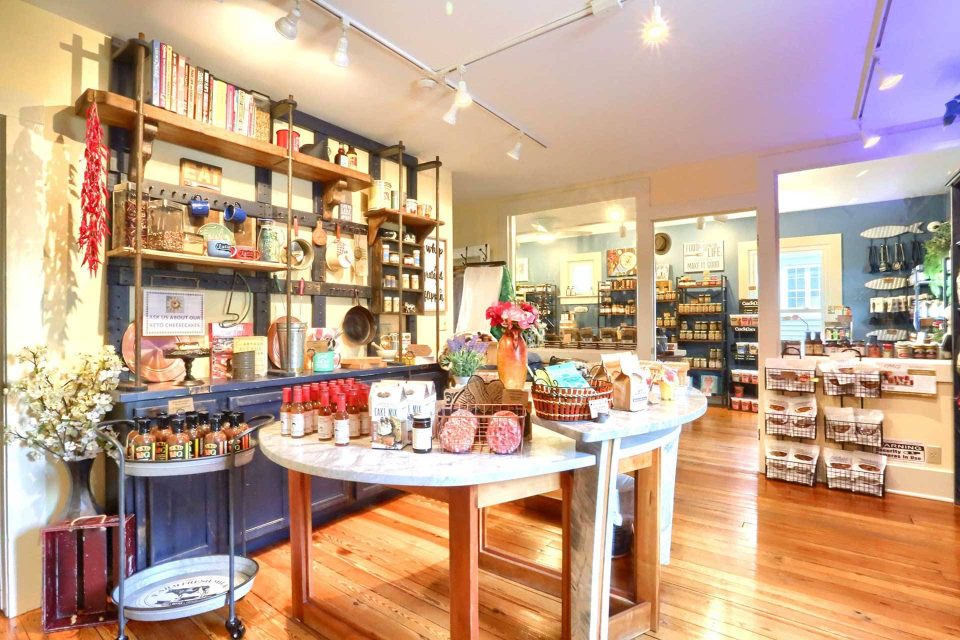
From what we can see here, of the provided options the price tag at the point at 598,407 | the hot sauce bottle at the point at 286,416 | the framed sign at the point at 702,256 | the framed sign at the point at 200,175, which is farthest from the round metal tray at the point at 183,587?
the framed sign at the point at 702,256

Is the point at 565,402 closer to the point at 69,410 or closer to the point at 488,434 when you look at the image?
the point at 488,434

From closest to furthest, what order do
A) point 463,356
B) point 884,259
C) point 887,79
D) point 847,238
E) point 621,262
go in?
point 463,356
point 887,79
point 884,259
point 847,238
point 621,262

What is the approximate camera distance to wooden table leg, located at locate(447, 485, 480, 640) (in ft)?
4.49

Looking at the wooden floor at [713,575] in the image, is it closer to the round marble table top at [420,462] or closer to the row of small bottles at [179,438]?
the row of small bottles at [179,438]

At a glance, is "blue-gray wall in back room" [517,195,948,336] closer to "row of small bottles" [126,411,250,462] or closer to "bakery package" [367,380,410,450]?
"bakery package" [367,380,410,450]

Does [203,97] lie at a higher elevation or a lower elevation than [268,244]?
→ higher

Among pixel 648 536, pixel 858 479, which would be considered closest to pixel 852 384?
pixel 858 479

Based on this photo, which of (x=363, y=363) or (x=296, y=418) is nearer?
(x=296, y=418)

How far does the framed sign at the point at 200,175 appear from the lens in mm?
2646

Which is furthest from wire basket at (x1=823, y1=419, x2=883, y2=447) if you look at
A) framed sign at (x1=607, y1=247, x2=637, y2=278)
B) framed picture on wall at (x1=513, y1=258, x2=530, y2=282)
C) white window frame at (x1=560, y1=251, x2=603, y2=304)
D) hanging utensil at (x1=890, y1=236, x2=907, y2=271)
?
framed picture on wall at (x1=513, y1=258, x2=530, y2=282)

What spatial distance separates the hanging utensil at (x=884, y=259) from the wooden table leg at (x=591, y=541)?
430 cm

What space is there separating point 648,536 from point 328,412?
4.29ft

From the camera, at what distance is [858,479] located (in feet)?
11.5

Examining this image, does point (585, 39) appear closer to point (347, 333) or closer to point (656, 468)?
point (656, 468)
